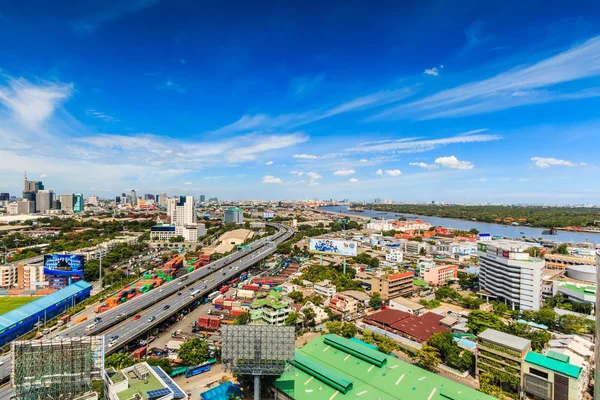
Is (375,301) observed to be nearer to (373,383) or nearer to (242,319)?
(242,319)

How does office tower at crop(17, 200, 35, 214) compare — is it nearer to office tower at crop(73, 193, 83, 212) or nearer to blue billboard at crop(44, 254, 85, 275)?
office tower at crop(73, 193, 83, 212)

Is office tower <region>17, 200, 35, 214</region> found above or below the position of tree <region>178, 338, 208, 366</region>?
above

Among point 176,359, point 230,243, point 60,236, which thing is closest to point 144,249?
point 230,243

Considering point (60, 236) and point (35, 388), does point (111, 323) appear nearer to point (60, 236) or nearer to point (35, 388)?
point (35, 388)

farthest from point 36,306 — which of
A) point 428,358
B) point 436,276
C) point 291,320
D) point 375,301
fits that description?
point 436,276

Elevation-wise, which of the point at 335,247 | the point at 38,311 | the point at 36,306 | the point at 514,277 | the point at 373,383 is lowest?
the point at 38,311

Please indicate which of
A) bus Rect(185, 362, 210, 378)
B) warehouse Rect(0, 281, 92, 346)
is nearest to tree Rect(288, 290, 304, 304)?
bus Rect(185, 362, 210, 378)
